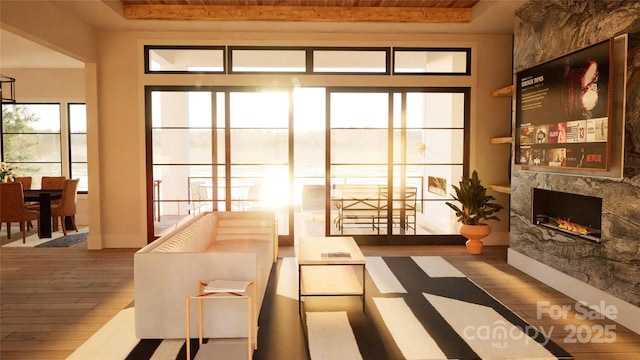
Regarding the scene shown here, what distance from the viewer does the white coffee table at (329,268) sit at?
12.8ft

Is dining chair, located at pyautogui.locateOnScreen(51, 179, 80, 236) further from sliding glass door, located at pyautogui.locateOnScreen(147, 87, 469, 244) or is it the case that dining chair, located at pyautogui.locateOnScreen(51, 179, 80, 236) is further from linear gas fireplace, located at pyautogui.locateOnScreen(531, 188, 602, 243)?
linear gas fireplace, located at pyautogui.locateOnScreen(531, 188, 602, 243)

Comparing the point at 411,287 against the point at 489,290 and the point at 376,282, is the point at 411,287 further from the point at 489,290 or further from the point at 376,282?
the point at 489,290

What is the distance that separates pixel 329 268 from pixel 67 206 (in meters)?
5.35

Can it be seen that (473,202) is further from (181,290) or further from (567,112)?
(181,290)

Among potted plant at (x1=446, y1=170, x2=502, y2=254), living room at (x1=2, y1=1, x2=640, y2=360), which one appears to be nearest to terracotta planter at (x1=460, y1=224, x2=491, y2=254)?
potted plant at (x1=446, y1=170, x2=502, y2=254)

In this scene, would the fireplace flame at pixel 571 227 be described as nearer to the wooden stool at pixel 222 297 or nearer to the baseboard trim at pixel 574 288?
the baseboard trim at pixel 574 288

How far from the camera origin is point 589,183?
13.2ft

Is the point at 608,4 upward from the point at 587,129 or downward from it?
upward

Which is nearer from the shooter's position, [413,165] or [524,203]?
[524,203]

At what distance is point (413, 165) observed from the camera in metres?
6.78

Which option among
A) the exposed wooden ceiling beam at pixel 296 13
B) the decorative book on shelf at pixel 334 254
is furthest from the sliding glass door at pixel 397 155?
the decorative book on shelf at pixel 334 254

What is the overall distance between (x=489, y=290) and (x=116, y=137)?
541 cm

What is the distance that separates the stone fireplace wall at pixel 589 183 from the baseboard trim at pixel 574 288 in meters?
0.05

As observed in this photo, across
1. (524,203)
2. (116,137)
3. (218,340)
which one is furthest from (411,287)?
(116,137)
